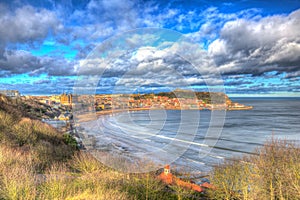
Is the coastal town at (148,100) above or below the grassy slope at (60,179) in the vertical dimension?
above

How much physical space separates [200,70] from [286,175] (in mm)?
11694

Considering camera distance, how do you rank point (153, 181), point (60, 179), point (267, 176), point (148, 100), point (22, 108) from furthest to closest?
point (148, 100) → point (22, 108) → point (153, 181) → point (267, 176) → point (60, 179)

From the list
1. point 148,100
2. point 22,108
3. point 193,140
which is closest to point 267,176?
point 193,140

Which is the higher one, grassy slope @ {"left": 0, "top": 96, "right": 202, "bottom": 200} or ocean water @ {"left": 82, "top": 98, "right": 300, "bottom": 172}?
grassy slope @ {"left": 0, "top": 96, "right": 202, "bottom": 200}

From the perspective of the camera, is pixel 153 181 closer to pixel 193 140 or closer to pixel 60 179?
pixel 60 179

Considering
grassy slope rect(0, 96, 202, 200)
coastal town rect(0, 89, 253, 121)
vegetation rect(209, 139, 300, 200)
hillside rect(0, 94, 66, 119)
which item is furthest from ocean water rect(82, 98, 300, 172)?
hillside rect(0, 94, 66, 119)

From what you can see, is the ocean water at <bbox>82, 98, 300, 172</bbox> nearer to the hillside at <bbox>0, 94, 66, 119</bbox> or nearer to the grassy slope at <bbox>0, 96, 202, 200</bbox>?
the grassy slope at <bbox>0, 96, 202, 200</bbox>

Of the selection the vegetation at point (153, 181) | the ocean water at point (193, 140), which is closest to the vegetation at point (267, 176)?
the vegetation at point (153, 181)

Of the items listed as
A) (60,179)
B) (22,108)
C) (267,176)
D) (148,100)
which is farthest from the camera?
(148,100)

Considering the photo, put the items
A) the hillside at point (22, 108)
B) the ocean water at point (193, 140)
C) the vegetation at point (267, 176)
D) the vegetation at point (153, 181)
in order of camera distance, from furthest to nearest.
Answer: the hillside at point (22, 108) → the ocean water at point (193, 140) → the vegetation at point (267, 176) → the vegetation at point (153, 181)

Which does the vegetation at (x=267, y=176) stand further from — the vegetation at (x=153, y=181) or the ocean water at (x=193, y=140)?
the ocean water at (x=193, y=140)

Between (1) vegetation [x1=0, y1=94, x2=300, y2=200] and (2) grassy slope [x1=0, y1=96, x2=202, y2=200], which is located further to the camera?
(1) vegetation [x1=0, y1=94, x2=300, y2=200]

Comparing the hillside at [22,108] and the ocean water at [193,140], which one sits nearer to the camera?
the ocean water at [193,140]

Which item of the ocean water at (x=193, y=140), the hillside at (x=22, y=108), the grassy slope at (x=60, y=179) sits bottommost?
the ocean water at (x=193, y=140)
